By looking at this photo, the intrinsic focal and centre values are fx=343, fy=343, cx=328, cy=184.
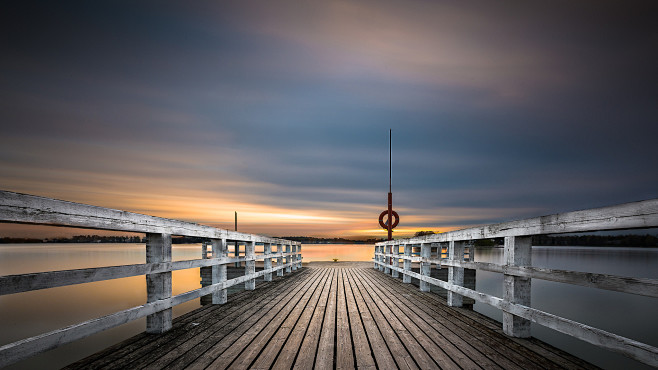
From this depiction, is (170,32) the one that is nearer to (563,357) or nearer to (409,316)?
(409,316)

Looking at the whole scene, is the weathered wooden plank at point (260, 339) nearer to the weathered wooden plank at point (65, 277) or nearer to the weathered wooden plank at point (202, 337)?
the weathered wooden plank at point (202, 337)

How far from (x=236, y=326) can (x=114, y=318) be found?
1427mm

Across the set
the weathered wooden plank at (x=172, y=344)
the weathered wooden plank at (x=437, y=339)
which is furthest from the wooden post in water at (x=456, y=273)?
the weathered wooden plank at (x=172, y=344)

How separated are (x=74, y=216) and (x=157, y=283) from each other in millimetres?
1313

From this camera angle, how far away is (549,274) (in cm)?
296

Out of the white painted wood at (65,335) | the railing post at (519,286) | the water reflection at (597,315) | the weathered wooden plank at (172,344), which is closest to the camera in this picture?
the white painted wood at (65,335)

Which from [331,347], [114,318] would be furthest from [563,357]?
[114,318]

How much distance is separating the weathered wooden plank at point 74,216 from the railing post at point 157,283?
0.43 ft

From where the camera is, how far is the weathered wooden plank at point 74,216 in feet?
6.77

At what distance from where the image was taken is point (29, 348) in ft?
6.68

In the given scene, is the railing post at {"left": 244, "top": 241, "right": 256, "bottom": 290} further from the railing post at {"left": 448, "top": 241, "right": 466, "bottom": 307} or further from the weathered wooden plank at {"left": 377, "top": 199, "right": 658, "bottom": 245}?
the weathered wooden plank at {"left": 377, "top": 199, "right": 658, "bottom": 245}

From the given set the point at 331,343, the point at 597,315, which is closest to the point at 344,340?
the point at 331,343

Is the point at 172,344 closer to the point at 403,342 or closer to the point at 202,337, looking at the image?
the point at 202,337

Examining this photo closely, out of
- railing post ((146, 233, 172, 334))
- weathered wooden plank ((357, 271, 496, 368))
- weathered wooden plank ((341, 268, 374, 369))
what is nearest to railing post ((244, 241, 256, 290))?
weathered wooden plank ((341, 268, 374, 369))
